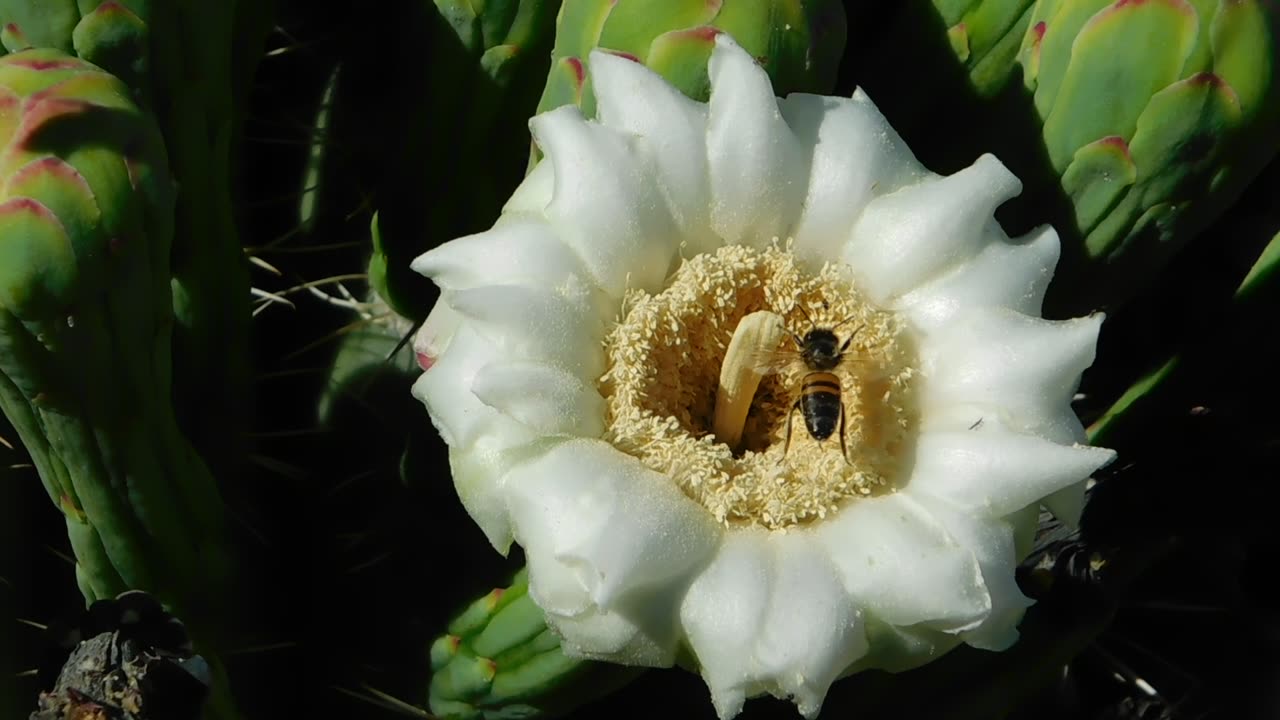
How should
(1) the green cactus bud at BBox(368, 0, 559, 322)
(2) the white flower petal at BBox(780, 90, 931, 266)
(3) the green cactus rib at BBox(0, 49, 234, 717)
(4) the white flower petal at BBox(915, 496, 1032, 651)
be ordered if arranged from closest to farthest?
(3) the green cactus rib at BBox(0, 49, 234, 717) → (4) the white flower petal at BBox(915, 496, 1032, 651) → (2) the white flower petal at BBox(780, 90, 931, 266) → (1) the green cactus bud at BBox(368, 0, 559, 322)

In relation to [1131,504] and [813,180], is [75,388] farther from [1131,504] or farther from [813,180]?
[1131,504]

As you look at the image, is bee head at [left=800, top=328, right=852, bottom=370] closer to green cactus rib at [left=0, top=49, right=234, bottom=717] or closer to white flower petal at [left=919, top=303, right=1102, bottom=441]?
white flower petal at [left=919, top=303, right=1102, bottom=441]

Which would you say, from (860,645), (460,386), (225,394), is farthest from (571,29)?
(860,645)

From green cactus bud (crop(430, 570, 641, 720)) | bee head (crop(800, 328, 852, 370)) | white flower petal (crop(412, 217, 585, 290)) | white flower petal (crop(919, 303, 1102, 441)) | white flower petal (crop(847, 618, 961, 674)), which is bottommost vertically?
green cactus bud (crop(430, 570, 641, 720))

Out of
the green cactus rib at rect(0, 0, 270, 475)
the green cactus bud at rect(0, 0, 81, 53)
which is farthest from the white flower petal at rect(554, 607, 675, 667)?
the green cactus bud at rect(0, 0, 81, 53)

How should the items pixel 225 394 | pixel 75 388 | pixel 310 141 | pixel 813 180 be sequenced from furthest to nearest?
pixel 310 141 → pixel 225 394 → pixel 813 180 → pixel 75 388
